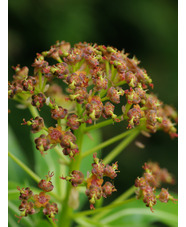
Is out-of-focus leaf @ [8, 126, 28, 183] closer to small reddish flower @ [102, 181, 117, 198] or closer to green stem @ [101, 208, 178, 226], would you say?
green stem @ [101, 208, 178, 226]

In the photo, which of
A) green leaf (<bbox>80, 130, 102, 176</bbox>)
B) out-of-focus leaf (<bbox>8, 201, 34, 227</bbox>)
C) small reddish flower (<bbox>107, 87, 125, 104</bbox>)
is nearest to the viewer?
small reddish flower (<bbox>107, 87, 125, 104</bbox>)

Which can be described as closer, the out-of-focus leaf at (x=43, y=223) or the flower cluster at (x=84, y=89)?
the flower cluster at (x=84, y=89)

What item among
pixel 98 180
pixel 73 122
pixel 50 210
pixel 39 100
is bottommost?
pixel 50 210

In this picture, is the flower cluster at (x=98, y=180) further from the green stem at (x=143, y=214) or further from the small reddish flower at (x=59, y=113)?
the green stem at (x=143, y=214)

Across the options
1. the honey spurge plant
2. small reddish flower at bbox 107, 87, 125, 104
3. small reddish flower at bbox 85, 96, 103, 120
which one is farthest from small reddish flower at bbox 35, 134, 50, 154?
small reddish flower at bbox 107, 87, 125, 104

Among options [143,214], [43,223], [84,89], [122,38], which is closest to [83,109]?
[84,89]

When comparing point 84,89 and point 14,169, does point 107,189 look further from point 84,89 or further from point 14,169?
point 14,169

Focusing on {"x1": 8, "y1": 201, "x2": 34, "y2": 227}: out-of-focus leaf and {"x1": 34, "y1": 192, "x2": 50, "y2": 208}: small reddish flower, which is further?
{"x1": 8, "y1": 201, "x2": 34, "y2": 227}: out-of-focus leaf

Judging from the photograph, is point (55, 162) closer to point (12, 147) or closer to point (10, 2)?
point (12, 147)

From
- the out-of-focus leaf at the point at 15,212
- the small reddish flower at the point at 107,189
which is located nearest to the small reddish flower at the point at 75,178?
the small reddish flower at the point at 107,189
